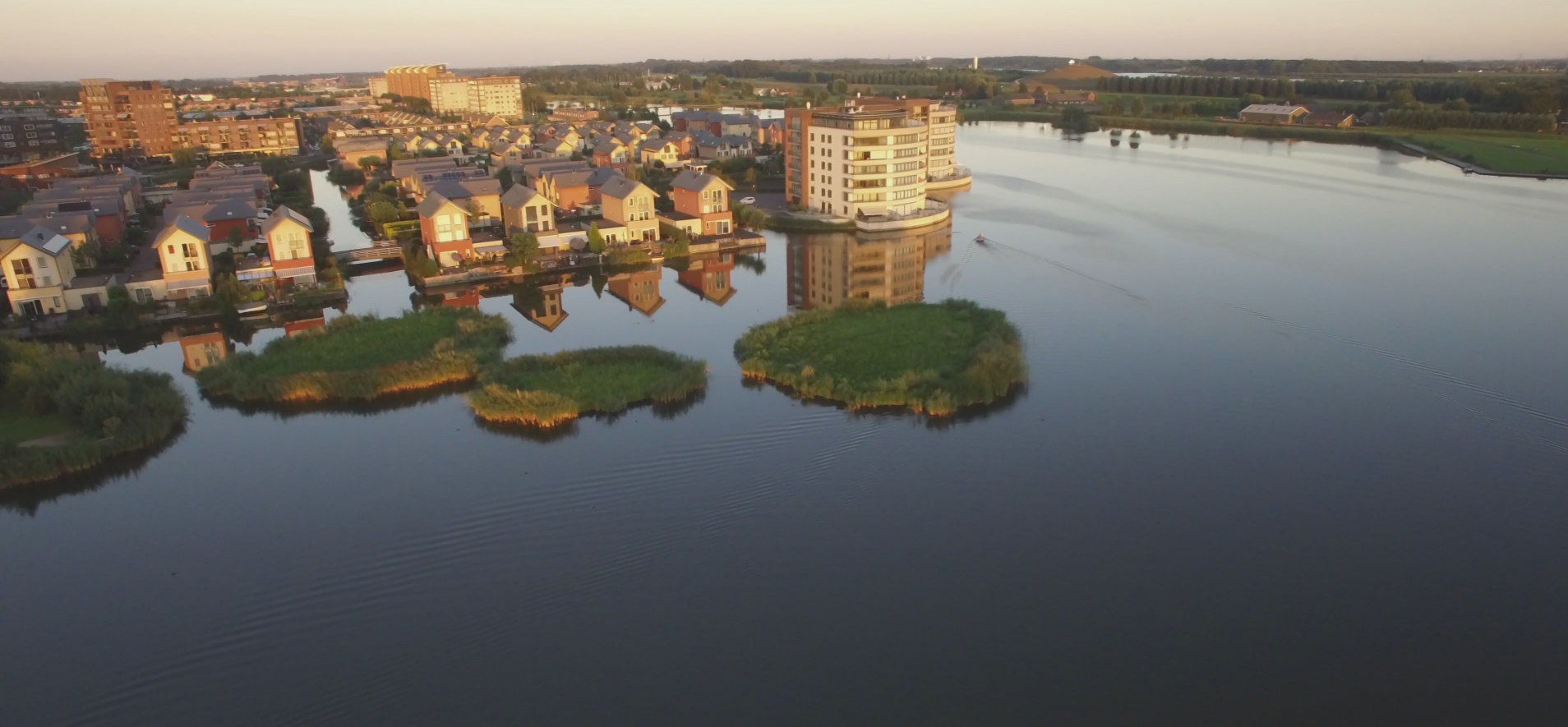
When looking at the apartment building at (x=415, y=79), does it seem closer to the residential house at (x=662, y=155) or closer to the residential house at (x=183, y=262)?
the residential house at (x=662, y=155)

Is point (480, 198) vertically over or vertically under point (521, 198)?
under

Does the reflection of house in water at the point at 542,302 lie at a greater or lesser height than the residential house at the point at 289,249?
lesser

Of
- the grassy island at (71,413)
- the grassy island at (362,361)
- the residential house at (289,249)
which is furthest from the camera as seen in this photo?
the residential house at (289,249)

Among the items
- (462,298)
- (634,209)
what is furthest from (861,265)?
(462,298)

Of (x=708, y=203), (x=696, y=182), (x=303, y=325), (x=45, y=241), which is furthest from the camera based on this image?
(x=696, y=182)

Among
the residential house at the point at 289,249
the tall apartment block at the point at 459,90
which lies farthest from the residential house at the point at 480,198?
the tall apartment block at the point at 459,90

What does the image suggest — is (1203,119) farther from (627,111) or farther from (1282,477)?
(1282,477)

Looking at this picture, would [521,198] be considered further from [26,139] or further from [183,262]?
[26,139]

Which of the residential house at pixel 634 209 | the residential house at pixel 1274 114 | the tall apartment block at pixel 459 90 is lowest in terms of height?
the residential house at pixel 634 209
